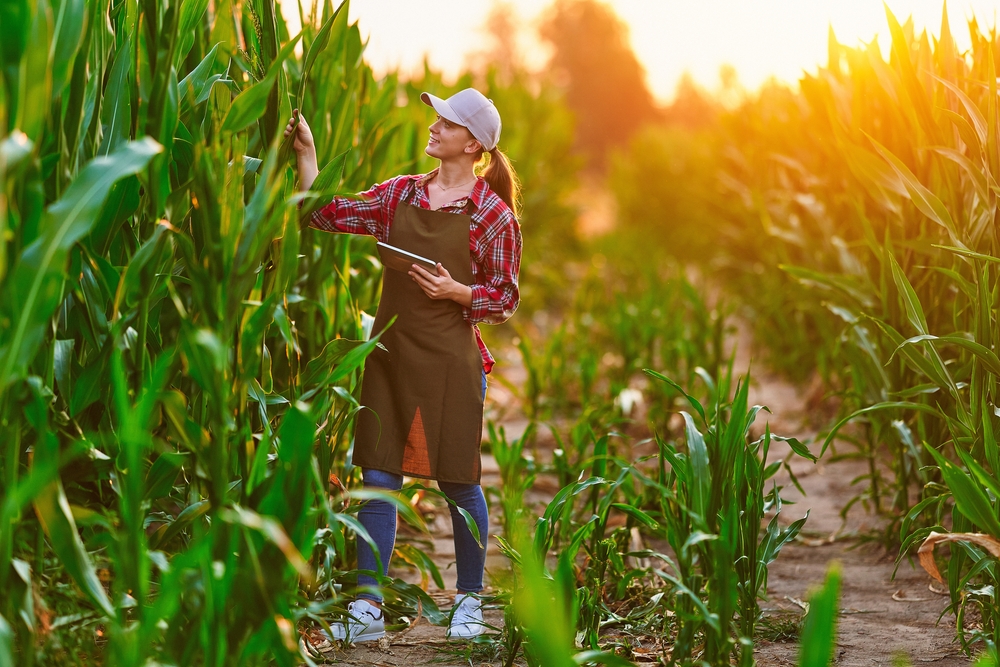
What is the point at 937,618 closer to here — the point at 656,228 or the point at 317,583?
the point at 317,583

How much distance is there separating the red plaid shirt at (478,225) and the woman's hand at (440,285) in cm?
6

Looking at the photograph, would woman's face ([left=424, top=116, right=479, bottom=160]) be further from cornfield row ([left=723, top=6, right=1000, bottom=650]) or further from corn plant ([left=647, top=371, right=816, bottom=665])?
cornfield row ([left=723, top=6, right=1000, bottom=650])

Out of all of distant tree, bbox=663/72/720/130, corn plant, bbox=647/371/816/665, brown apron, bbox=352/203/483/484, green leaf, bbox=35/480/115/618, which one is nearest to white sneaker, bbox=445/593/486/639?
brown apron, bbox=352/203/483/484

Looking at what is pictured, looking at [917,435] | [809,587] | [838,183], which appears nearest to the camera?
[809,587]

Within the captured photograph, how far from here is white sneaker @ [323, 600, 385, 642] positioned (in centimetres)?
213

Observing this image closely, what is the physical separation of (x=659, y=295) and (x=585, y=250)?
14.6ft

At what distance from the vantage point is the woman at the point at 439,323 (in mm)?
2297

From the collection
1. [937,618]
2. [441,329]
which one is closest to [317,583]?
[441,329]

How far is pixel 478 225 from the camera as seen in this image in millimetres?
2361

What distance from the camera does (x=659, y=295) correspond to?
20.5 ft

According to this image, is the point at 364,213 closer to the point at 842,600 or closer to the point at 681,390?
the point at 681,390

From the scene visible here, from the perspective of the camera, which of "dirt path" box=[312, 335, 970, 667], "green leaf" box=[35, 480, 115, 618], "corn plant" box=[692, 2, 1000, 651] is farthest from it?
"corn plant" box=[692, 2, 1000, 651]

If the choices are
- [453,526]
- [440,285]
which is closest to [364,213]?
[440,285]

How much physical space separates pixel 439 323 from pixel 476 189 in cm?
36
